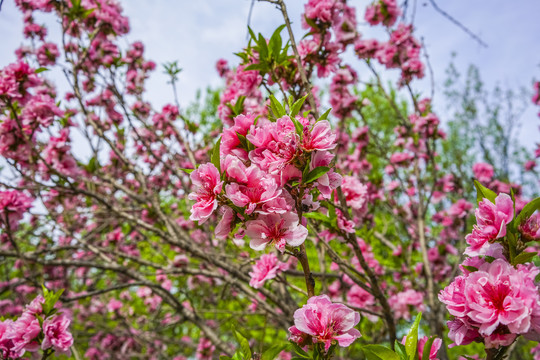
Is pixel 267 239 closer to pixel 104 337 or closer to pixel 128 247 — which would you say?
pixel 128 247

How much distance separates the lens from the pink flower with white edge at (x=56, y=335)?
2.01 metres

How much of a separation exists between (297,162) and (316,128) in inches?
5.3

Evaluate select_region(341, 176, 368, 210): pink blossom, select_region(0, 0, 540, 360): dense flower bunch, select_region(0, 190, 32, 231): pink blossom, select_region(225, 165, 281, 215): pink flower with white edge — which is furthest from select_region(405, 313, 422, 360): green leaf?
select_region(0, 190, 32, 231): pink blossom

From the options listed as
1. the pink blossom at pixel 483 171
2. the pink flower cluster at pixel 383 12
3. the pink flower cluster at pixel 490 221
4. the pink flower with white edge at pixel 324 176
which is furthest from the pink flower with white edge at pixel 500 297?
the pink blossom at pixel 483 171

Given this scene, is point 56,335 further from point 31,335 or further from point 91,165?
point 91,165

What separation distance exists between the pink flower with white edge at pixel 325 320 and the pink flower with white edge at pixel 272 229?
0.23 m

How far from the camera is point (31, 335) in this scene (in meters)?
1.99

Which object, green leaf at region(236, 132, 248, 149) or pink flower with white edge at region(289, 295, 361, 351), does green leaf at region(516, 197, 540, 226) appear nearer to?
pink flower with white edge at region(289, 295, 361, 351)

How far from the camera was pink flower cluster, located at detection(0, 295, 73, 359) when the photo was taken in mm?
1987

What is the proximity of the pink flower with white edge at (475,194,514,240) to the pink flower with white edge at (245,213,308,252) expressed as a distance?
0.60 m

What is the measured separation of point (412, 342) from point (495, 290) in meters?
0.32

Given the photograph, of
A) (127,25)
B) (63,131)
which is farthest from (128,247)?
(127,25)

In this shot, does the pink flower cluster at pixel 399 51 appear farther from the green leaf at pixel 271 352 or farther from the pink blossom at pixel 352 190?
the green leaf at pixel 271 352

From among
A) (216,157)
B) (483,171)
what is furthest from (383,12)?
(216,157)
